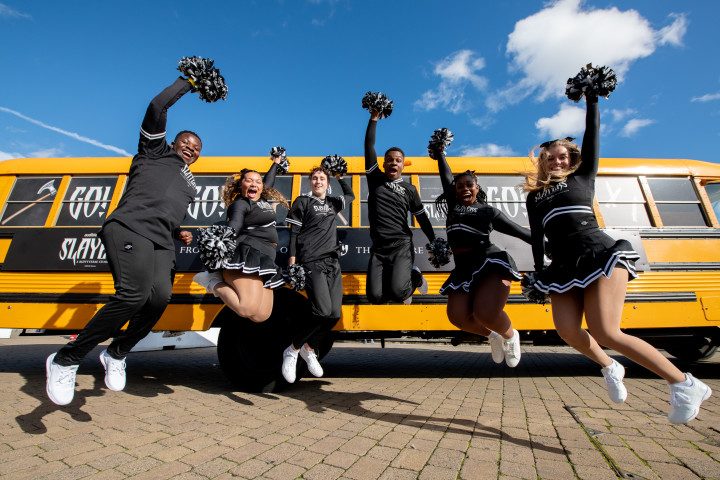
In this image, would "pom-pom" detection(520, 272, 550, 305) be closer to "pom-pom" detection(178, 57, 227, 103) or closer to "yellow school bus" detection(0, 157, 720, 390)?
"yellow school bus" detection(0, 157, 720, 390)

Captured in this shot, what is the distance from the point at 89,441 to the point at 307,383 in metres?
2.38

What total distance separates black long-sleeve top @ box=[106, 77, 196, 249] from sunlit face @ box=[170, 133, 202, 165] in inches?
9.2

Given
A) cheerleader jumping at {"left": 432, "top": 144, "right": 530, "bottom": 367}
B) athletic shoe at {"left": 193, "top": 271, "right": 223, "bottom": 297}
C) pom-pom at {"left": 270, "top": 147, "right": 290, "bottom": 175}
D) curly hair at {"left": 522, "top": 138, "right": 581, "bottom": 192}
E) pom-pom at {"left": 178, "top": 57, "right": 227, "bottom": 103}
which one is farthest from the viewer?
pom-pom at {"left": 270, "top": 147, "right": 290, "bottom": 175}

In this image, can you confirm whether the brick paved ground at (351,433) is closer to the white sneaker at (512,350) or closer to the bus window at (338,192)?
the white sneaker at (512,350)

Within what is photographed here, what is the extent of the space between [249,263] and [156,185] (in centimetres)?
96

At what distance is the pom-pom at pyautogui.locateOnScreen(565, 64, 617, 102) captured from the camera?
2369 mm

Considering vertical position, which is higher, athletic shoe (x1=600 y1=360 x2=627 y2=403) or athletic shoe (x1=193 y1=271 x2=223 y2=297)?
athletic shoe (x1=193 y1=271 x2=223 y2=297)

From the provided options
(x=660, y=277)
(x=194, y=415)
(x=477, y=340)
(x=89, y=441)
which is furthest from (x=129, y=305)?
(x=660, y=277)

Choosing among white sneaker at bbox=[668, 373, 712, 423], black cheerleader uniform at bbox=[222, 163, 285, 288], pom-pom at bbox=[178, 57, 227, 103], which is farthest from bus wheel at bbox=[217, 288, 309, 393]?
white sneaker at bbox=[668, 373, 712, 423]

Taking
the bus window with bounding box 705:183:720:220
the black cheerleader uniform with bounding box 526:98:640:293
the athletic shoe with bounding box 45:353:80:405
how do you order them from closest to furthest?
1. the black cheerleader uniform with bounding box 526:98:640:293
2. the athletic shoe with bounding box 45:353:80:405
3. the bus window with bounding box 705:183:720:220

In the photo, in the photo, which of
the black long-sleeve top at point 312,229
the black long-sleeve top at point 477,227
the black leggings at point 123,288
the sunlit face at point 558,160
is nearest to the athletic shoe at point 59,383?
the black leggings at point 123,288

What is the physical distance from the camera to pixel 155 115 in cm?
263

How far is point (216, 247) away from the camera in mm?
2961

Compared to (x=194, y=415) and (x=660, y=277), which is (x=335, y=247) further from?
(x=660, y=277)
